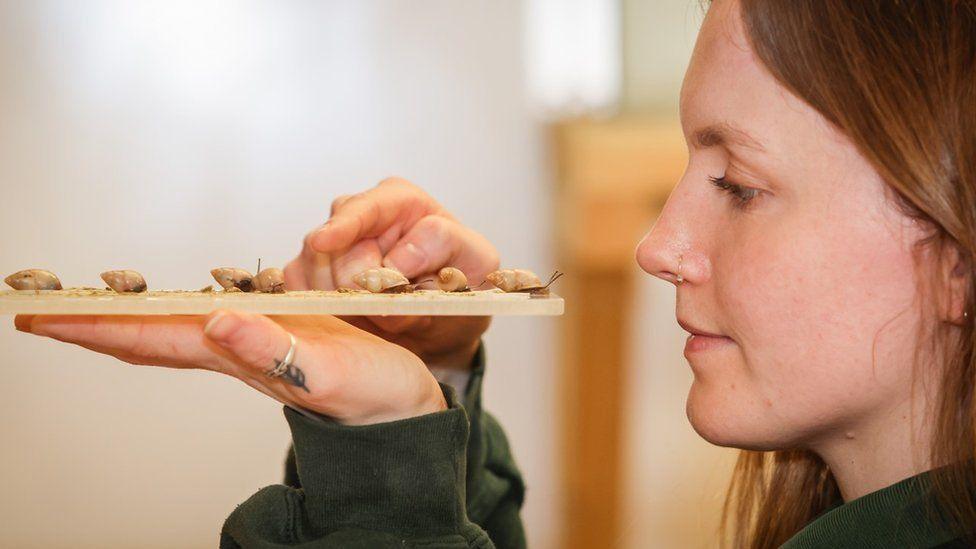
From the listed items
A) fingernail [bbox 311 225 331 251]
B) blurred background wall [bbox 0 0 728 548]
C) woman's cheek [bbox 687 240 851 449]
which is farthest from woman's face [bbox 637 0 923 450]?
blurred background wall [bbox 0 0 728 548]

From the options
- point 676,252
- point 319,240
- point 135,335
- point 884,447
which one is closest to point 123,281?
point 135,335

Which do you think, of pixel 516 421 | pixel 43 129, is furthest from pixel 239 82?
pixel 516 421

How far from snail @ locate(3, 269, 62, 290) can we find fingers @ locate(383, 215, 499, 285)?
14.7 inches

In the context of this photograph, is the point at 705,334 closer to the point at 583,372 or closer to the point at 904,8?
the point at 904,8

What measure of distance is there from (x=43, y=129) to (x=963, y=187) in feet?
7.70

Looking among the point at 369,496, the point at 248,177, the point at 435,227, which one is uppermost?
the point at 248,177

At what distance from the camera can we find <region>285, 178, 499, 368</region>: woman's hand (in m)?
1.06

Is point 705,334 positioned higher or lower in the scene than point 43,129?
lower

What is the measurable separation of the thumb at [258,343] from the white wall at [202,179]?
1.88m

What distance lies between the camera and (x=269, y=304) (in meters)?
0.75

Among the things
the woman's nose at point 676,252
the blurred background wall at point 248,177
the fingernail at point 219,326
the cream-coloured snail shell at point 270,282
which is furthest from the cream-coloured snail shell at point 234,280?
the blurred background wall at point 248,177

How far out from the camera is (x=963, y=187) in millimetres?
673

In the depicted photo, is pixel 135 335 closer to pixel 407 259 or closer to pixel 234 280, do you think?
pixel 234 280

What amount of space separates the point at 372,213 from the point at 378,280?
222mm
